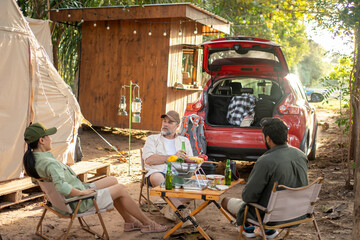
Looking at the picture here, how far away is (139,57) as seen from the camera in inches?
464

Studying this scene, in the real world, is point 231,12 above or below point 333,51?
above

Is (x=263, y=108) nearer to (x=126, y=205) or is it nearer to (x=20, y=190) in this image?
(x=126, y=205)

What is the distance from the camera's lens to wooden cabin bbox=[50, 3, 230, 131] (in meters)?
11.4

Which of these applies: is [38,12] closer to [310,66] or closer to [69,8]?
[69,8]

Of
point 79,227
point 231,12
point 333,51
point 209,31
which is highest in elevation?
point 231,12

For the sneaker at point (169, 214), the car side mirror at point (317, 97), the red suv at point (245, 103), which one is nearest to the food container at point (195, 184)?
the sneaker at point (169, 214)

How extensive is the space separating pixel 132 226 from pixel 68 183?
934mm

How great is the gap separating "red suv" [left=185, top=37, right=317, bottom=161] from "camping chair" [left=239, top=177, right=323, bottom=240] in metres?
2.79

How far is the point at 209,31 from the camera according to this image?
1334 cm

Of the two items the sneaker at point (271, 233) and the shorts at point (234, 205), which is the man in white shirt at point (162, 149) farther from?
the sneaker at point (271, 233)

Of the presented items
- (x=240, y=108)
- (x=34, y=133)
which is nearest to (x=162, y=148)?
(x=34, y=133)

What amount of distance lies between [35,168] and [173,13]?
7.27 meters

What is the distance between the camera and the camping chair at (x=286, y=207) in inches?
149

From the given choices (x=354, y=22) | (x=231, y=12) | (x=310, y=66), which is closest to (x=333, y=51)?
(x=354, y=22)
